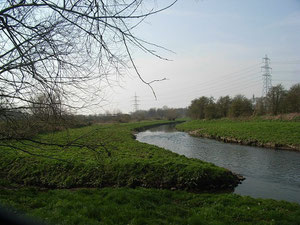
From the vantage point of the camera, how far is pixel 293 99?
88.1 ft

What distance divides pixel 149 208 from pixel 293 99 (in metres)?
28.1

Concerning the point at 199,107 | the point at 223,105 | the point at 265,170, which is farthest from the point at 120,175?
the point at 199,107

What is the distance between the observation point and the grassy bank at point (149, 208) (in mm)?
4777

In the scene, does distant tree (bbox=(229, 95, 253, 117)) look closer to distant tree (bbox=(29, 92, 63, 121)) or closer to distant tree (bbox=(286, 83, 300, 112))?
distant tree (bbox=(286, 83, 300, 112))

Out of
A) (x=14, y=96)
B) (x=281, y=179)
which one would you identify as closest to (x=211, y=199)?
(x=281, y=179)

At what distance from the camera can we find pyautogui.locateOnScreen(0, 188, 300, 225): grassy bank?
4777 millimetres

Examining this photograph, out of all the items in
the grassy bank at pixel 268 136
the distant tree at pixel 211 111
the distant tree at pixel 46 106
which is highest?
the distant tree at pixel 211 111

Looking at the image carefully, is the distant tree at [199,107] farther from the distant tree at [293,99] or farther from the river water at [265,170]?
the river water at [265,170]

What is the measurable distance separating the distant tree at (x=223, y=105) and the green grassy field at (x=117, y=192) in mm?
→ 34944

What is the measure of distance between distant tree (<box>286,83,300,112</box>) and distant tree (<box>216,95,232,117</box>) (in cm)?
1428

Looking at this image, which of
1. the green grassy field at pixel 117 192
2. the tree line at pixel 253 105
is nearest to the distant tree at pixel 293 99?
the tree line at pixel 253 105

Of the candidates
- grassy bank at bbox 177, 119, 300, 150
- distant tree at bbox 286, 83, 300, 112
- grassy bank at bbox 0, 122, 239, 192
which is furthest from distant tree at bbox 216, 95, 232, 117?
grassy bank at bbox 0, 122, 239, 192

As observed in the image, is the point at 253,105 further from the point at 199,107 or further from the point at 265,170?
the point at 265,170

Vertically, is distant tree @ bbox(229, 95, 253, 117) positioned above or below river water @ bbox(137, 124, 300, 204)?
above
